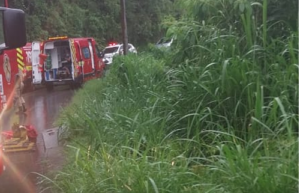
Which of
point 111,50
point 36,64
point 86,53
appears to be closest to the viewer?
point 36,64

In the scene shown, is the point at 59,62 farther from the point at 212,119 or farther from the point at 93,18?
the point at 212,119

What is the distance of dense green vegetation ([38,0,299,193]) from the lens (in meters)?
4.86

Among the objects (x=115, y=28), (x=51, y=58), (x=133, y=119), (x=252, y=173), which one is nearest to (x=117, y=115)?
(x=133, y=119)

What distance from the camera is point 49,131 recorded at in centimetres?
1226

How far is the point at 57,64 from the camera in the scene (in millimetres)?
24766

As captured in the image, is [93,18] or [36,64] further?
[93,18]

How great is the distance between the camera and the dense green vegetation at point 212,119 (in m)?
4.86

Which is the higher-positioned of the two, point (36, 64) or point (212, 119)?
point (212, 119)

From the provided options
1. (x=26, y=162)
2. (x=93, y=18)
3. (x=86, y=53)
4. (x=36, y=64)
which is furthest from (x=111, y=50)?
(x=26, y=162)

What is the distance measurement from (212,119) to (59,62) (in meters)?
19.1

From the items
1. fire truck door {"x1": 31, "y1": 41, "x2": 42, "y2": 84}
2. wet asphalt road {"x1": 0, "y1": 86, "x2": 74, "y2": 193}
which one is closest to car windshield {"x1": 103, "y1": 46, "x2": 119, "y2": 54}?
fire truck door {"x1": 31, "y1": 41, "x2": 42, "y2": 84}

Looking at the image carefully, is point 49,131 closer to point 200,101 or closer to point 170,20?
point 170,20

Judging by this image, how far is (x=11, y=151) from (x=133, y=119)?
3872 mm

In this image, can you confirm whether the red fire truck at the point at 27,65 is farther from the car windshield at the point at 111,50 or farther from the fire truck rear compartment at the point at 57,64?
the car windshield at the point at 111,50
